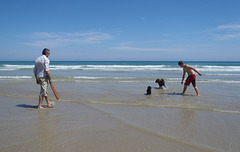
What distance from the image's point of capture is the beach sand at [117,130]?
8.86ft

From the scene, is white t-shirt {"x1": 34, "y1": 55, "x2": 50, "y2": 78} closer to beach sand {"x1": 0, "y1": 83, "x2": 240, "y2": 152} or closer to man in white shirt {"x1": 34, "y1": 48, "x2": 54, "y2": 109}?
man in white shirt {"x1": 34, "y1": 48, "x2": 54, "y2": 109}

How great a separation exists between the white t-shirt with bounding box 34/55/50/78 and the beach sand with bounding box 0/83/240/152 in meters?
1.01

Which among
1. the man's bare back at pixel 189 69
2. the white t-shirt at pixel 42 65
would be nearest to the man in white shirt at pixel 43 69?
the white t-shirt at pixel 42 65

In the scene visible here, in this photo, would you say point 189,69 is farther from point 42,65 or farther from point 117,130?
point 42,65

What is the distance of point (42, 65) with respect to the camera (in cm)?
460

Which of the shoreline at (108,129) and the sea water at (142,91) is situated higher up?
the sea water at (142,91)

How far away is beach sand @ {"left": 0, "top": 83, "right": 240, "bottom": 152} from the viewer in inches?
106

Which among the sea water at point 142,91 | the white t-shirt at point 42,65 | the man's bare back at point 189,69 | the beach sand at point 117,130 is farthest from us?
the man's bare back at point 189,69

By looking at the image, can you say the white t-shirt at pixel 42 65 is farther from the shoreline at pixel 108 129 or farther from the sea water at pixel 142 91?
the sea water at pixel 142 91

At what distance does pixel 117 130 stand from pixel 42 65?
9.01 feet

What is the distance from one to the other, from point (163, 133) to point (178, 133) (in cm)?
29

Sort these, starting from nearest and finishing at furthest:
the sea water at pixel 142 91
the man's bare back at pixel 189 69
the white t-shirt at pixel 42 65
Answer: the white t-shirt at pixel 42 65
the sea water at pixel 142 91
the man's bare back at pixel 189 69

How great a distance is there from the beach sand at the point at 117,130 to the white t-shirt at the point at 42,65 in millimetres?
1011

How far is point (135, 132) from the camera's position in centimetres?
323
